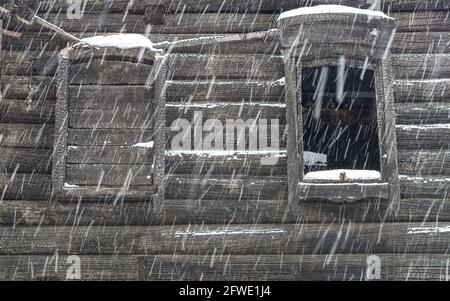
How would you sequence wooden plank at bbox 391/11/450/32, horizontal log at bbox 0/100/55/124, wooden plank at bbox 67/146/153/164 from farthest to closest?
wooden plank at bbox 391/11/450/32 < horizontal log at bbox 0/100/55/124 < wooden plank at bbox 67/146/153/164

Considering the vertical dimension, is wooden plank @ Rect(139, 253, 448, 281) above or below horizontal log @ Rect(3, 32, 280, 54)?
below

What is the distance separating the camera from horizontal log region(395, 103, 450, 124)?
4746mm

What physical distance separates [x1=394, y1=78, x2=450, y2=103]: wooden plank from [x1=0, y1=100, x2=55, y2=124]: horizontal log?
320 cm

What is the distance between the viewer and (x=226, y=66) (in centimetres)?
484

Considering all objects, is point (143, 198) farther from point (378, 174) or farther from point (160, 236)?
point (378, 174)

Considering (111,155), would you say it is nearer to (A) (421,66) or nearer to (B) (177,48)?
(B) (177,48)

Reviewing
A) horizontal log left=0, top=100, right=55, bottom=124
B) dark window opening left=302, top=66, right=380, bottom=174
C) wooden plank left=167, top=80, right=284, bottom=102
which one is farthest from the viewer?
dark window opening left=302, top=66, right=380, bottom=174

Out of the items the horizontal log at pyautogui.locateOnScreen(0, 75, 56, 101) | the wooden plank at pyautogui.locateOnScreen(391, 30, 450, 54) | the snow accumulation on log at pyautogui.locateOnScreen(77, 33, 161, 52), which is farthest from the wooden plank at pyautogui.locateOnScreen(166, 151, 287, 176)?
the wooden plank at pyautogui.locateOnScreen(391, 30, 450, 54)

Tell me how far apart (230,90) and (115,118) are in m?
1.08

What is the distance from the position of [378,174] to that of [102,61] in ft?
8.79

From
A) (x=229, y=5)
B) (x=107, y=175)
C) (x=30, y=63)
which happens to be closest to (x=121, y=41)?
(x=30, y=63)

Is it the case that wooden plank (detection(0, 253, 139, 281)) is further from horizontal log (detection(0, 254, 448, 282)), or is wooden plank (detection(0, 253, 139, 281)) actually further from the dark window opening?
the dark window opening

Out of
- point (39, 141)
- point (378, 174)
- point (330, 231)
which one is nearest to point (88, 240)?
point (39, 141)

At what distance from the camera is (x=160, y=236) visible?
4.54 metres
